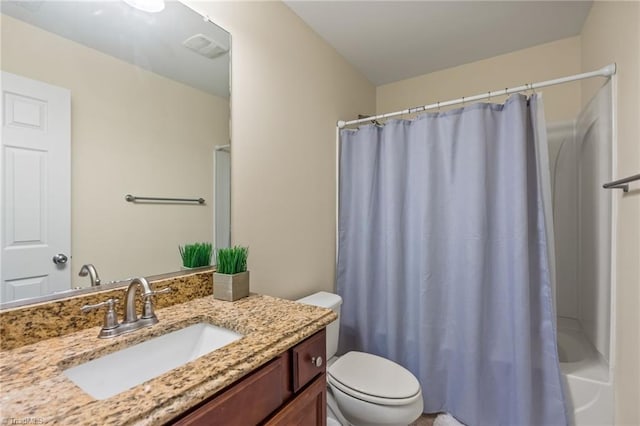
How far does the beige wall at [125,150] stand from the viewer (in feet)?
2.92

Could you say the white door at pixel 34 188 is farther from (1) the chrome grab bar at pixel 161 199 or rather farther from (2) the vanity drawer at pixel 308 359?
(2) the vanity drawer at pixel 308 359

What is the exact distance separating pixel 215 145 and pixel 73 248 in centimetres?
65

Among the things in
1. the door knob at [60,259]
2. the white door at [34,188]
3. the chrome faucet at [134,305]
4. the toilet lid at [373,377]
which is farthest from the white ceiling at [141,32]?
the toilet lid at [373,377]

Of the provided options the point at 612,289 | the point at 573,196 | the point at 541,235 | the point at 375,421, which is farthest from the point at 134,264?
the point at 573,196

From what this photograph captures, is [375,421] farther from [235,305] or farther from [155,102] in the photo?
[155,102]

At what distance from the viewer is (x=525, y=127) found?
153cm

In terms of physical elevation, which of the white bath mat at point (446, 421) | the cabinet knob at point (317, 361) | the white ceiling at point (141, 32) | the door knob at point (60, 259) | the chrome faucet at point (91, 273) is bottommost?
the white bath mat at point (446, 421)

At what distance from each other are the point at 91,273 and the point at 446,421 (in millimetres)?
1823

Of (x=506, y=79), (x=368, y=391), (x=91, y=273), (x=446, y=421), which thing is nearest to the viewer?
(x=91, y=273)

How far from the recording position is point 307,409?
907 mm

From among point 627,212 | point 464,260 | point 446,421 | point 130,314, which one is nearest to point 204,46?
point 130,314

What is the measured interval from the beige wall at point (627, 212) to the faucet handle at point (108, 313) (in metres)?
1.80

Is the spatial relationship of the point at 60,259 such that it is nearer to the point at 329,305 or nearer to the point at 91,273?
the point at 91,273

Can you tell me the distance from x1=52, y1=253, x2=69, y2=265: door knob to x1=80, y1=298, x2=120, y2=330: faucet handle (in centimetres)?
15
